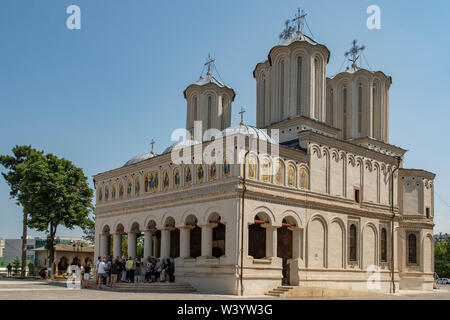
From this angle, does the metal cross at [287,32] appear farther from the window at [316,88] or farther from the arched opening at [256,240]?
the arched opening at [256,240]

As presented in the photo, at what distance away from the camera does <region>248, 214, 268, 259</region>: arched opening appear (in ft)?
92.0

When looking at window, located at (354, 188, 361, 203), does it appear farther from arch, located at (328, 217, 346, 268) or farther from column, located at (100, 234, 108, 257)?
column, located at (100, 234, 108, 257)

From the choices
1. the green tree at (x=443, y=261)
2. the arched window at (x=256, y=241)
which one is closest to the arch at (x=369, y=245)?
the arched window at (x=256, y=241)

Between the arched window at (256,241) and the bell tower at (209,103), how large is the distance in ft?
36.4

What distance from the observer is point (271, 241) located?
26344mm

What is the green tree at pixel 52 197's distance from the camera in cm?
3962

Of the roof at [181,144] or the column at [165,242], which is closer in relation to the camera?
the column at [165,242]

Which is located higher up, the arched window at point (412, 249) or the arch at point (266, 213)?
the arch at point (266, 213)

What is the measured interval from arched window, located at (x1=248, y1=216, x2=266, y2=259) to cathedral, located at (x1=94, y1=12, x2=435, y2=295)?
8 cm

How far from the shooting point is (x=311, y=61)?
106 feet

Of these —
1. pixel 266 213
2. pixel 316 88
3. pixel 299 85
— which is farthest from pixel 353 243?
pixel 299 85

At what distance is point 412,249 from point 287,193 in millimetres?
12870
